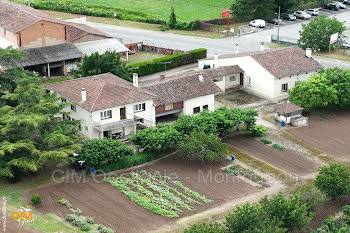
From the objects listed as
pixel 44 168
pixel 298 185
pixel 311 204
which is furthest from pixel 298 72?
pixel 44 168

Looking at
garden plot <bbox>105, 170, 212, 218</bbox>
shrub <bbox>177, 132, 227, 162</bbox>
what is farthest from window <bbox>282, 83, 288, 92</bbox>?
garden plot <bbox>105, 170, 212, 218</bbox>

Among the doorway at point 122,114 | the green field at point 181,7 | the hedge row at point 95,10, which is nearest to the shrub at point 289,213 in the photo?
the doorway at point 122,114

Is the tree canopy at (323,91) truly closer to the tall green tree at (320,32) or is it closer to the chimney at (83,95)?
the tall green tree at (320,32)

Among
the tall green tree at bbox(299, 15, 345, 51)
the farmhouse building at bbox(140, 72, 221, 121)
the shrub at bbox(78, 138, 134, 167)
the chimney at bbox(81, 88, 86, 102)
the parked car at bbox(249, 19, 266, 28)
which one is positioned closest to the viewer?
the shrub at bbox(78, 138, 134, 167)

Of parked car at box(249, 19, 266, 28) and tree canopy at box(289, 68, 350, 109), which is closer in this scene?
tree canopy at box(289, 68, 350, 109)

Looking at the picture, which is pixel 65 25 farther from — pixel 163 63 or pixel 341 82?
pixel 341 82

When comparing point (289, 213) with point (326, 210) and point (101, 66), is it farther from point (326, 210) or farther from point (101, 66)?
point (101, 66)

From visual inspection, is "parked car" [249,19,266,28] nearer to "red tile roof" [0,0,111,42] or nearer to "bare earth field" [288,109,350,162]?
"red tile roof" [0,0,111,42]

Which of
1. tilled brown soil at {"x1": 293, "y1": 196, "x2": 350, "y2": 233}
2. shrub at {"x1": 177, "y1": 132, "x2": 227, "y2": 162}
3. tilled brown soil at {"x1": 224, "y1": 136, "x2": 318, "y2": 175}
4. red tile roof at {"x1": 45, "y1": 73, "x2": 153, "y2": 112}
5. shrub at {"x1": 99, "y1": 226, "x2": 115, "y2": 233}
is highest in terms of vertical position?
red tile roof at {"x1": 45, "y1": 73, "x2": 153, "y2": 112}

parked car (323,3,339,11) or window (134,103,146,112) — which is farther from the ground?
parked car (323,3,339,11)

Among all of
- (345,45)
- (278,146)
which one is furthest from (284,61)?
(345,45)
